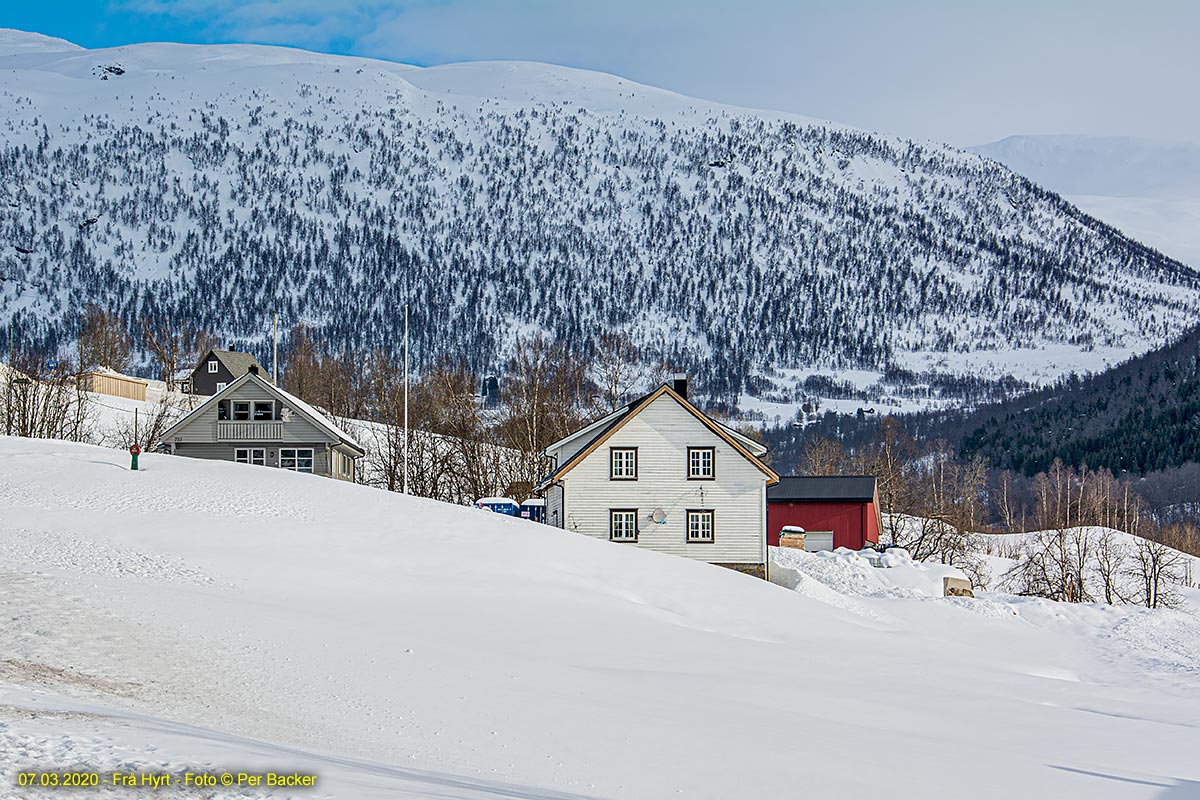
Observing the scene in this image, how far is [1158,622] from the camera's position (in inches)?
1816

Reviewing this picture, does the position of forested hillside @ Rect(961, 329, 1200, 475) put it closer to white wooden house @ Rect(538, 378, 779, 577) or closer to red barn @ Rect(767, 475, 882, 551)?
red barn @ Rect(767, 475, 882, 551)

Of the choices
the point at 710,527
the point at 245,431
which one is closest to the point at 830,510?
the point at 710,527

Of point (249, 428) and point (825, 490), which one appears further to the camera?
point (825, 490)

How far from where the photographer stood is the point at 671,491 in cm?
5144

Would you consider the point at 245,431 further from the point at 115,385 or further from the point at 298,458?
the point at 115,385

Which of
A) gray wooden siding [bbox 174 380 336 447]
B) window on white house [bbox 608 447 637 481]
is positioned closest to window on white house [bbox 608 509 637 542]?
window on white house [bbox 608 447 637 481]

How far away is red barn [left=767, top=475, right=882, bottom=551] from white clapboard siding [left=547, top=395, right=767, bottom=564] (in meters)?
20.6

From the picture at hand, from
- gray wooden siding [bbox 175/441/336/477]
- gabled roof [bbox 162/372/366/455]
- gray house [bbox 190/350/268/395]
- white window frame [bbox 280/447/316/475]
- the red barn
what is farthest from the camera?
gray house [bbox 190/350/268/395]

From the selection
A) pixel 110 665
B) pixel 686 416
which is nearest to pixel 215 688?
pixel 110 665

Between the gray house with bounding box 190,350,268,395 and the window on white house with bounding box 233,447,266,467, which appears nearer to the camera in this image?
the window on white house with bounding box 233,447,266,467

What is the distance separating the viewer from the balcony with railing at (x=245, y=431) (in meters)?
63.1

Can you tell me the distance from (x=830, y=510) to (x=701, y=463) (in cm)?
2295

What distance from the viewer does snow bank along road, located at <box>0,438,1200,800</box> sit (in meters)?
13.7

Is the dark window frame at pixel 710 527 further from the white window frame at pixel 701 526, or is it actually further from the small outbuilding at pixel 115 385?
the small outbuilding at pixel 115 385
